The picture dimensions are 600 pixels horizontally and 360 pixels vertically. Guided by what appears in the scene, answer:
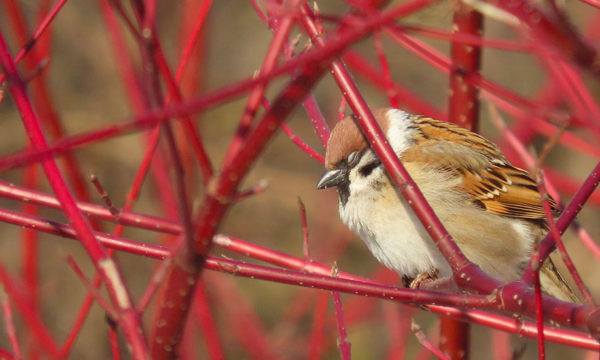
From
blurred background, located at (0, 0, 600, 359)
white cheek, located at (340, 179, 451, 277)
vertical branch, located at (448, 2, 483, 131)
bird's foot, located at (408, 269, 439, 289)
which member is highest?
blurred background, located at (0, 0, 600, 359)

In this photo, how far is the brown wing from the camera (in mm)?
3303

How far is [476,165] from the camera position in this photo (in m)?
3.35

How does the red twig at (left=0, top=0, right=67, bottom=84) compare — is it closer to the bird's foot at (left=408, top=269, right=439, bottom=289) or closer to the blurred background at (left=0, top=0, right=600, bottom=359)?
the bird's foot at (left=408, top=269, right=439, bottom=289)

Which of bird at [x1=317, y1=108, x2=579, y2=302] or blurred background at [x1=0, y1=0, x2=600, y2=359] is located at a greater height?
blurred background at [x1=0, y1=0, x2=600, y2=359]

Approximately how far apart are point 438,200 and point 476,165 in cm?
25

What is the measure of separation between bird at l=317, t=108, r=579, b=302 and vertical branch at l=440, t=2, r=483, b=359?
0.10m

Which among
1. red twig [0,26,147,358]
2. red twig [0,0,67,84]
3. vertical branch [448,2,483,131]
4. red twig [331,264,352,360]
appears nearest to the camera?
red twig [0,26,147,358]

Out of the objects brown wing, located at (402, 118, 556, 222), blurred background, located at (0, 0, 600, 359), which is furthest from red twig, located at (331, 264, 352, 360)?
blurred background, located at (0, 0, 600, 359)

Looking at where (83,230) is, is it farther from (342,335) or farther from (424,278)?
(424,278)

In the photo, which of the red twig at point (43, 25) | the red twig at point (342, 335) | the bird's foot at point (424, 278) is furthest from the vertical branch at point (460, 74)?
the red twig at point (43, 25)

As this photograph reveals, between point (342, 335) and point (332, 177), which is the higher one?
point (332, 177)

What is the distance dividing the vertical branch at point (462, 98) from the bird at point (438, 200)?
10cm

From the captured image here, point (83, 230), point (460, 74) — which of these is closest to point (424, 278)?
point (460, 74)

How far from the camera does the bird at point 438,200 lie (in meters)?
3.08
